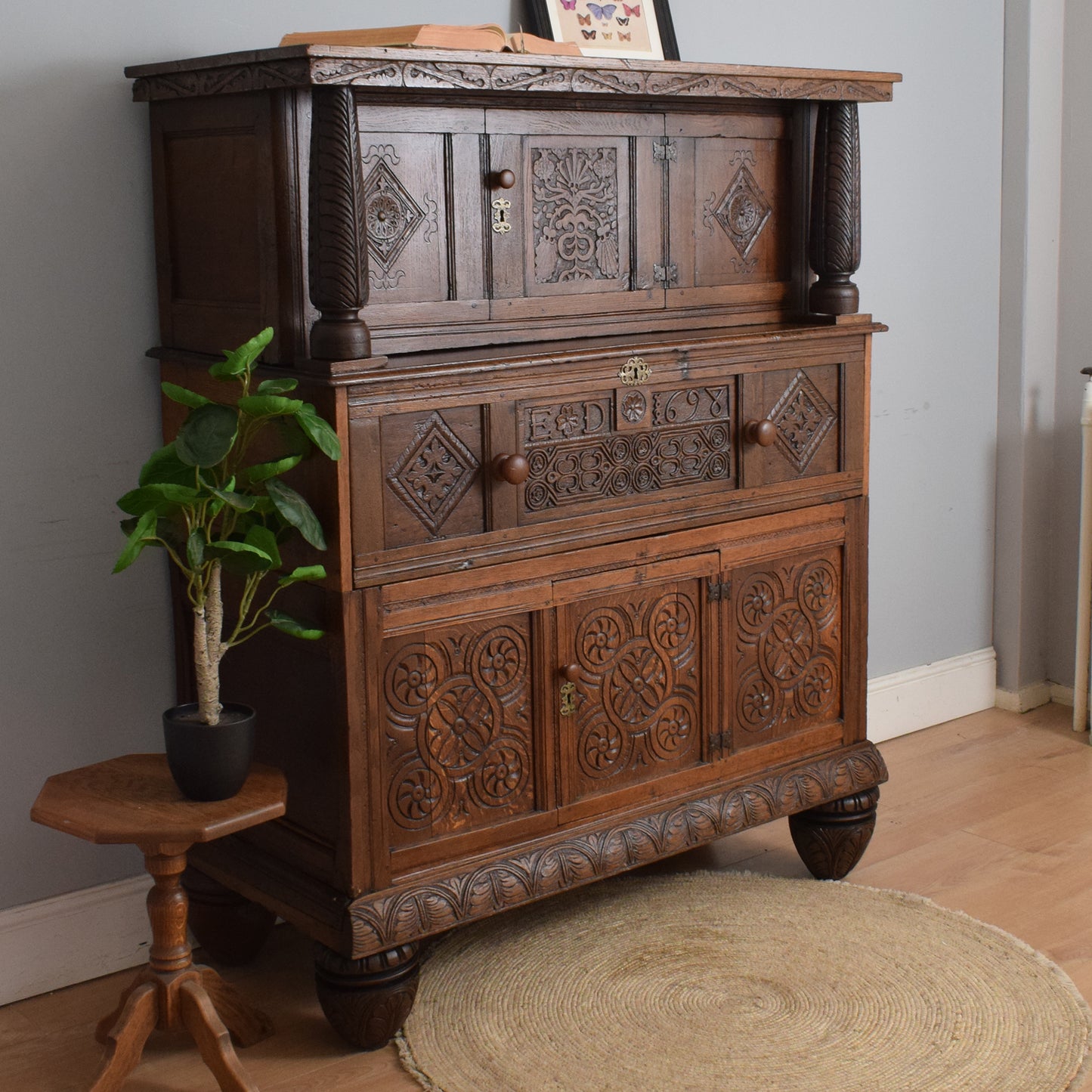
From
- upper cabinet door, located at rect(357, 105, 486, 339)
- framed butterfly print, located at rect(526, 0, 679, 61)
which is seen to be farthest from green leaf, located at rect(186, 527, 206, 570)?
framed butterfly print, located at rect(526, 0, 679, 61)

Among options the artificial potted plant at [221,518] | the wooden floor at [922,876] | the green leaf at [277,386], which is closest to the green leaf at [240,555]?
the artificial potted plant at [221,518]

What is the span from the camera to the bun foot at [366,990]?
2215mm

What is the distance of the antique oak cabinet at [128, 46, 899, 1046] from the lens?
7.02 feet

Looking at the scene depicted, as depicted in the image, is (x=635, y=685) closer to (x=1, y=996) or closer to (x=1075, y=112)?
(x=1, y=996)

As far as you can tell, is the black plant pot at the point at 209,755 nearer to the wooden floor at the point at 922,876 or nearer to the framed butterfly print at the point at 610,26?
the wooden floor at the point at 922,876

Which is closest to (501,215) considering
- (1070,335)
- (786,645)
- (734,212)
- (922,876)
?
(734,212)

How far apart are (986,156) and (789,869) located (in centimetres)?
183

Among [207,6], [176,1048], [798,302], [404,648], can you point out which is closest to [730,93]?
[798,302]

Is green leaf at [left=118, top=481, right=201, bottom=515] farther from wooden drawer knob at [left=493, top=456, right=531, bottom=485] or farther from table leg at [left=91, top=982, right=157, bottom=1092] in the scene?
table leg at [left=91, top=982, right=157, bottom=1092]

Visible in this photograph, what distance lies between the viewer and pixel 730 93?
2455 mm

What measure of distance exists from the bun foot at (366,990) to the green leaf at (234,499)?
28.0 inches

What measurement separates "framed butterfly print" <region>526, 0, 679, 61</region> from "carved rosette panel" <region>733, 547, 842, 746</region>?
983 mm

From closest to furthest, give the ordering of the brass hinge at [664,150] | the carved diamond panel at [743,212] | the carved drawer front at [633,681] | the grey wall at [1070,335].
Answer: the carved drawer front at [633,681], the brass hinge at [664,150], the carved diamond panel at [743,212], the grey wall at [1070,335]

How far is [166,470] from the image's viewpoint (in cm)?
204
